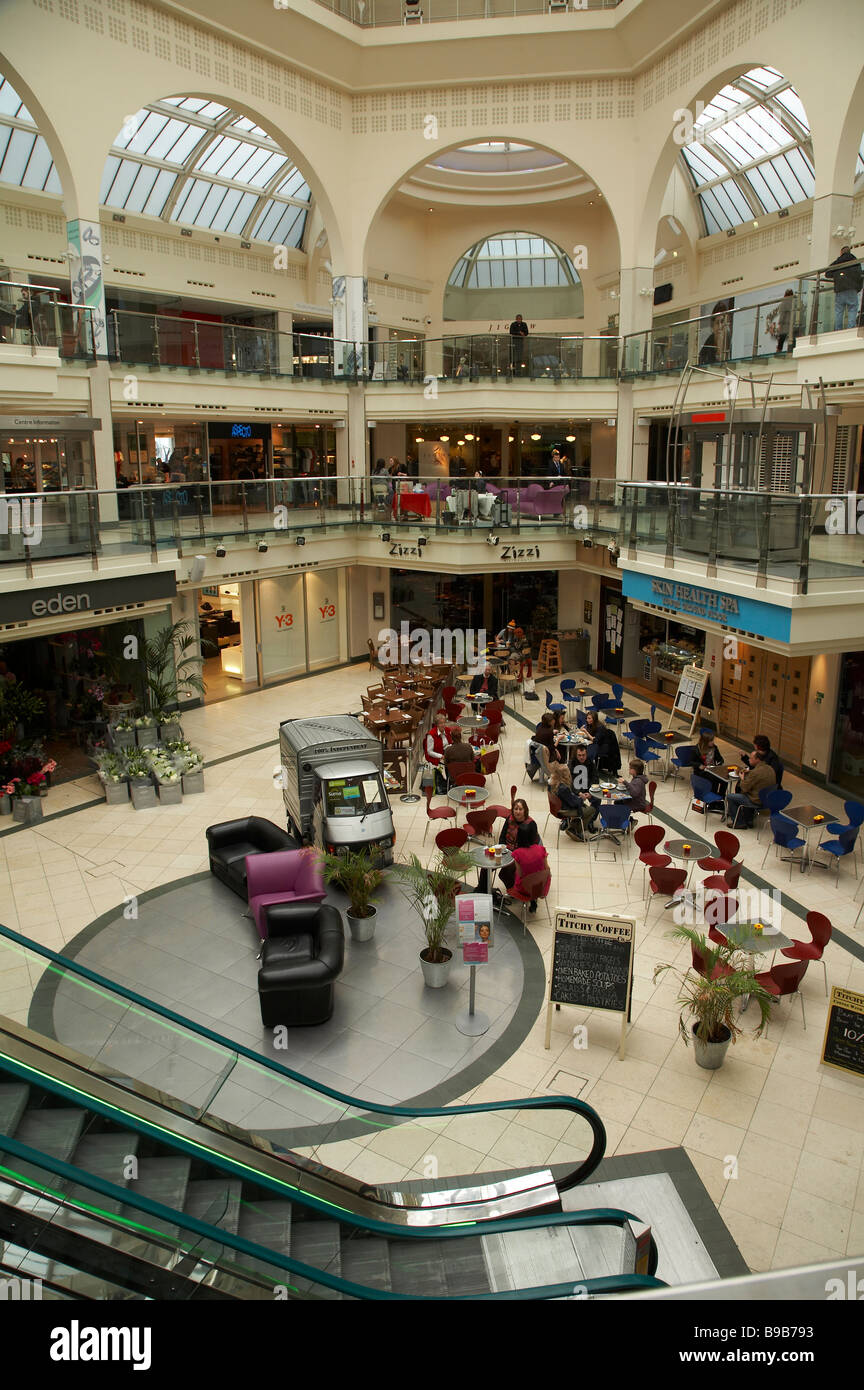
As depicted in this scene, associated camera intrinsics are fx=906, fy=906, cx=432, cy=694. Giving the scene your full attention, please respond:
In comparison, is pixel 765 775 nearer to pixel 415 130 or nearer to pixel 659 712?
pixel 659 712

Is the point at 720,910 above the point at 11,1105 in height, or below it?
below

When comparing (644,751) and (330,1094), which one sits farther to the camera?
(644,751)

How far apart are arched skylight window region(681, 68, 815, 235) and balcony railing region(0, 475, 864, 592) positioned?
31.9 feet

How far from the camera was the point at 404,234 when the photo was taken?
97.8ft

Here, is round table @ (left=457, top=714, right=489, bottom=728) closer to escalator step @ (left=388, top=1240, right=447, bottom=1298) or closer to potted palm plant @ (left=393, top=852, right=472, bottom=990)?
potted palm plant @ (left=393, top=852, right=472, bottom=990)

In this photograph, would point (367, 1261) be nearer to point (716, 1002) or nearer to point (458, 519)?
point (716, 1002)

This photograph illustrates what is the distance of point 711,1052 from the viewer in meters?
8.43

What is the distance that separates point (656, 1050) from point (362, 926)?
12.0ft

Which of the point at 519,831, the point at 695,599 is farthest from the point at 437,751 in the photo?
the point at 695,599

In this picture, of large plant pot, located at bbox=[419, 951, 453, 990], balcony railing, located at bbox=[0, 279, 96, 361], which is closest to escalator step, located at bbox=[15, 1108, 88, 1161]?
large plant pot, located at bbox=[419, 951, 453, 990]

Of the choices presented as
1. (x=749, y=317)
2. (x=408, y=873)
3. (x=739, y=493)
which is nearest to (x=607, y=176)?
(x=749, y=317)

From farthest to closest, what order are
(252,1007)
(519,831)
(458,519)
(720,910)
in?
1. (458,519)
2. (519,831)
3. (720,910)
4. (252,1007)

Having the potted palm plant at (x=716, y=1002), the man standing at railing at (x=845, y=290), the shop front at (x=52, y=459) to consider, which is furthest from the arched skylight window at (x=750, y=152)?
the potted palm plant at (x=716, y=1002)

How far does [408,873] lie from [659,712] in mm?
11197
